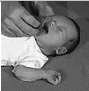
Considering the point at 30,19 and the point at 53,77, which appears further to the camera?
the point at 30,19

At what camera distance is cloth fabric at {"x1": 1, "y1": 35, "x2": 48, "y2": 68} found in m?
1.27

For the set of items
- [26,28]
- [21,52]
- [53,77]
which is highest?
[26,28]

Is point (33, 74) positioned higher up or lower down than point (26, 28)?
lower down

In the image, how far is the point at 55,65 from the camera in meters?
1.33

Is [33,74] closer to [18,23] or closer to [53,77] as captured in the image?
[53,77]

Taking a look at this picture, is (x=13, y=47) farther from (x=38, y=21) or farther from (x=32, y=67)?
(x=38, y=21)

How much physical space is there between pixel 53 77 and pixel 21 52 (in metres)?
0.21

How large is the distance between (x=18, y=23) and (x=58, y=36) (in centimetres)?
24

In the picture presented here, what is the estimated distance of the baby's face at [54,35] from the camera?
1321 millimetres

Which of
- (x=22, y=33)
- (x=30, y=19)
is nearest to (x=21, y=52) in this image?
(x=22, y=33)

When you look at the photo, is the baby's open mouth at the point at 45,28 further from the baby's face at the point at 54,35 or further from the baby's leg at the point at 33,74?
the baby's leg at the point at 33,74

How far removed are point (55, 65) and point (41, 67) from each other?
0.26 feet

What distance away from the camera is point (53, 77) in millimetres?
1237

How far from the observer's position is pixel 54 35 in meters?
1.32
